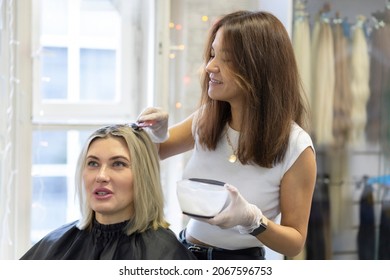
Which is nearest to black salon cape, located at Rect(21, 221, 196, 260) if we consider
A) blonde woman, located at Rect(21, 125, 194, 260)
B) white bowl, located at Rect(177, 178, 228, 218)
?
blonde woman, located at Rect(21, 125, 194, 260)

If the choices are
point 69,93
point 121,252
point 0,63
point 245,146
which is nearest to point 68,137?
point 69,93

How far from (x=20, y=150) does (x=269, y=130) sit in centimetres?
105

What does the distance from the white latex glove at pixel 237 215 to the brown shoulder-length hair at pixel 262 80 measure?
148 mm

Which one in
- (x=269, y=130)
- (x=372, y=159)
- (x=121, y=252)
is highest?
(x=269, y=130)

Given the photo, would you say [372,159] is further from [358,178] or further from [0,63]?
[0,63]

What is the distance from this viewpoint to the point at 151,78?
2.03 metres

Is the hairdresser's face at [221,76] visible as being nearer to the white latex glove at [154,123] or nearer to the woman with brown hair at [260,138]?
the woman with brown hair at [260,138]

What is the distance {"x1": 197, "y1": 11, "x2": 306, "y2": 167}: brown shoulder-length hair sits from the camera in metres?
1.11

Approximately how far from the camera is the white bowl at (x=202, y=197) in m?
1.01

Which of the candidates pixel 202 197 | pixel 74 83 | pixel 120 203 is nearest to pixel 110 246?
pixel 120 203

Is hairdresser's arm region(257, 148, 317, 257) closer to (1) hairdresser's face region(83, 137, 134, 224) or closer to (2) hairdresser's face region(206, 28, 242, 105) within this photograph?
(2) hairdresser's face region(206, 28, 242, 105)

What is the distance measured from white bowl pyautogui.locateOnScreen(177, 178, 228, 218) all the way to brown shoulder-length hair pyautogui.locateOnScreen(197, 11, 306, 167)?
0.14 metres

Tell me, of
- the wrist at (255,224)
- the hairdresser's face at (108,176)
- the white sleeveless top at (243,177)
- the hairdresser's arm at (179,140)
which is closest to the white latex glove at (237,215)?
the wrist at (255,224)
